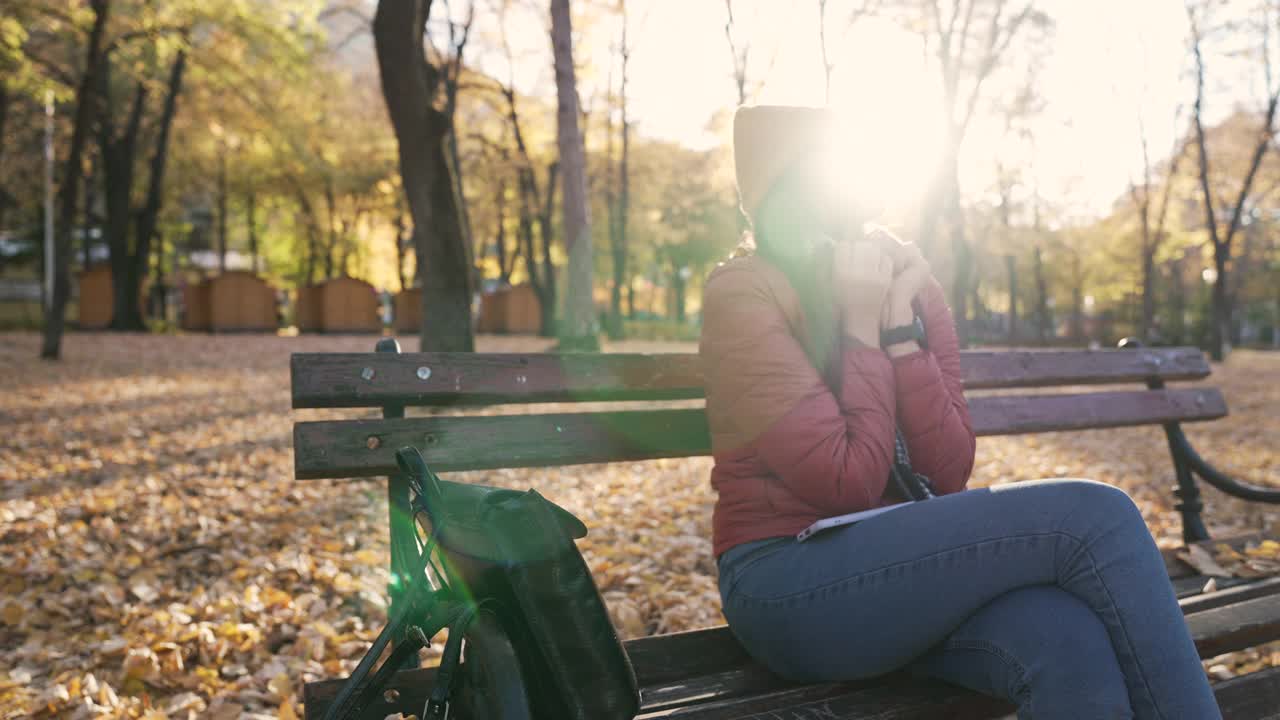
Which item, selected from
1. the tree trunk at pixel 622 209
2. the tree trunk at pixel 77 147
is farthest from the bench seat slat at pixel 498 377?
the tree trunk at pixel 622 209

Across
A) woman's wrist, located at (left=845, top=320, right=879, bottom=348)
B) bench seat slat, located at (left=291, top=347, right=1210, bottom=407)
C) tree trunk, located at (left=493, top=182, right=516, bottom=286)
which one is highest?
tree trunk, located at (left=493, top=182, right=516, bottom=286)

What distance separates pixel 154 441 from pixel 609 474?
145 inches

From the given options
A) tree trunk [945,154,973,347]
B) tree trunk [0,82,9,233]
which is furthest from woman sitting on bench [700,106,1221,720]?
tree trunk [0,82,9,233]

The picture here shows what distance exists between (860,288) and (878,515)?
0.51 m

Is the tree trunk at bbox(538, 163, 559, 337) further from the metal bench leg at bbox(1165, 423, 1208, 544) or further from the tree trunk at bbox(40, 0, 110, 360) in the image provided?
the metal bench leg at bbox(1165, 423, 1208, 544)

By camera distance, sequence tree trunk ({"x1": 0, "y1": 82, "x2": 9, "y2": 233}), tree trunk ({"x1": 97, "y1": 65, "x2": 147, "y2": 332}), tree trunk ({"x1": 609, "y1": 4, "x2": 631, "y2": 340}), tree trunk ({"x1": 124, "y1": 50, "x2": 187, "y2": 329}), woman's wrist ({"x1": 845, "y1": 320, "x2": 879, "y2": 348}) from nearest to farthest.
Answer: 1. woman's wrist ({"x1": 845, "y1": 320, "x2": 879, "y2": 348})
2. tree trunk ({"x1": 0, "y1": 82, "x2": 9, "y2": 233})
3. tree trunk ({"x1": 97, "y1": 65, "x2": 147, "y2": 332})
4. tree trunk ({"x1": 609, "y1": 4, "x2": 631, "y2": 340})
5. tree trunk ({"x1": 124, "y1": 50, "x2": 187, "y2": 329})

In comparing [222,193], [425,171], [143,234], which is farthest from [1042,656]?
[222,193]

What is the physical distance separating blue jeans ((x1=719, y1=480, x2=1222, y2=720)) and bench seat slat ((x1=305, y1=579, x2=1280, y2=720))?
52 mm

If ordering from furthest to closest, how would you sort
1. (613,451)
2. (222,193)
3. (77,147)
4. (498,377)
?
(222,193), (77,147), (613,451), (498,377)

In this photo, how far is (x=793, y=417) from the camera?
1956 mm

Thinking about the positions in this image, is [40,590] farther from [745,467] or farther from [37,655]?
[745,467]

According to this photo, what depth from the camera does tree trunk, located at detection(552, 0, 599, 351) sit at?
35.9 feet

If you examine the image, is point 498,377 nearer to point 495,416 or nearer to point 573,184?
point 495,416

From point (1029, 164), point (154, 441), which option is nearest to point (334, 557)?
point (154, 441)
